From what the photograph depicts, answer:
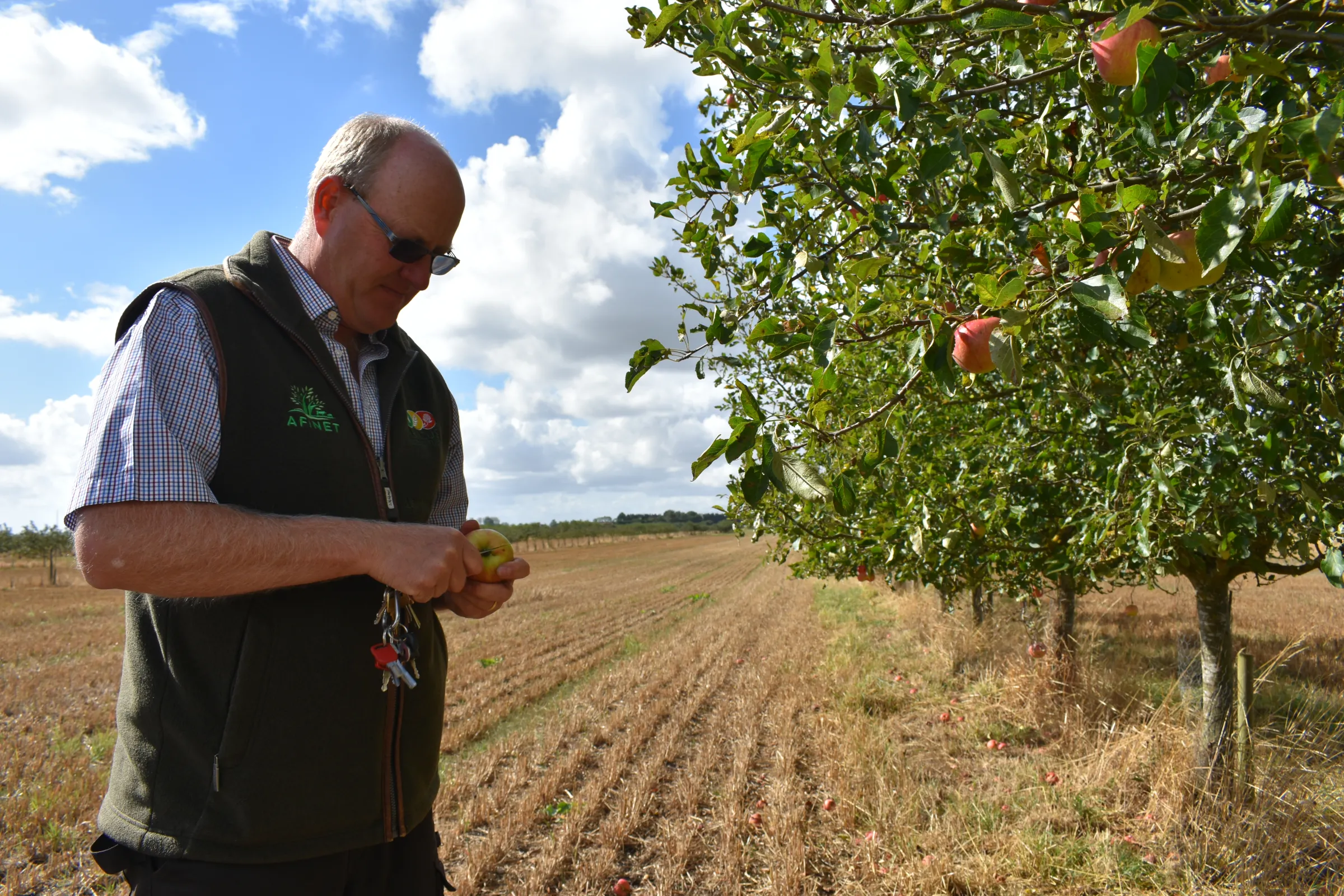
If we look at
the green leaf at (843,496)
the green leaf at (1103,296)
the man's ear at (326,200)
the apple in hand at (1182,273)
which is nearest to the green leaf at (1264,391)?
the apple in hand at (1182,273)

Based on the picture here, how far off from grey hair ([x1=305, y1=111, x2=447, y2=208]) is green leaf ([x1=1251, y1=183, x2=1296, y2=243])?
1.82 metres

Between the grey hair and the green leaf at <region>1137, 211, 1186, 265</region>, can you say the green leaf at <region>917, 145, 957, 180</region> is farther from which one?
the grey hair

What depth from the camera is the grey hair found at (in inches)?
71.9

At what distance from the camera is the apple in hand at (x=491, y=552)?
1905 mm

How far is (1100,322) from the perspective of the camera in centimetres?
125

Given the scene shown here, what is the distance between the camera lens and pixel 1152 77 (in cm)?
125

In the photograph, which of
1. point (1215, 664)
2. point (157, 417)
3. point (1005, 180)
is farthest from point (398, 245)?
point (1215, 664)

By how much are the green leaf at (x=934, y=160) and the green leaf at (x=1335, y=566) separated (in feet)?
6.80

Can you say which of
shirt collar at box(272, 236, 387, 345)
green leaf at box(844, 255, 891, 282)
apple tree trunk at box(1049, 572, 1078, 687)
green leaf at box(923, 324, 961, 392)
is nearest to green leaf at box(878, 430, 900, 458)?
green leaf at box(923, 324, 961, 392)

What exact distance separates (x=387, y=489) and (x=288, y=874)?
859mm

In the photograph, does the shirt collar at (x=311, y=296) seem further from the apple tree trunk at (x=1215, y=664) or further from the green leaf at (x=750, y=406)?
the apple tree trunk at (x=1215, y=664)

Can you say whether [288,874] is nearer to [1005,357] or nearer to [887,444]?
[887,444]

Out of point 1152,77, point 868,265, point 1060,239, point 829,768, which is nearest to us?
point 1152,77

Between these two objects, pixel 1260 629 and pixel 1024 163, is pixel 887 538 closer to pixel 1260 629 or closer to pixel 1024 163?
pixel 1024 163
